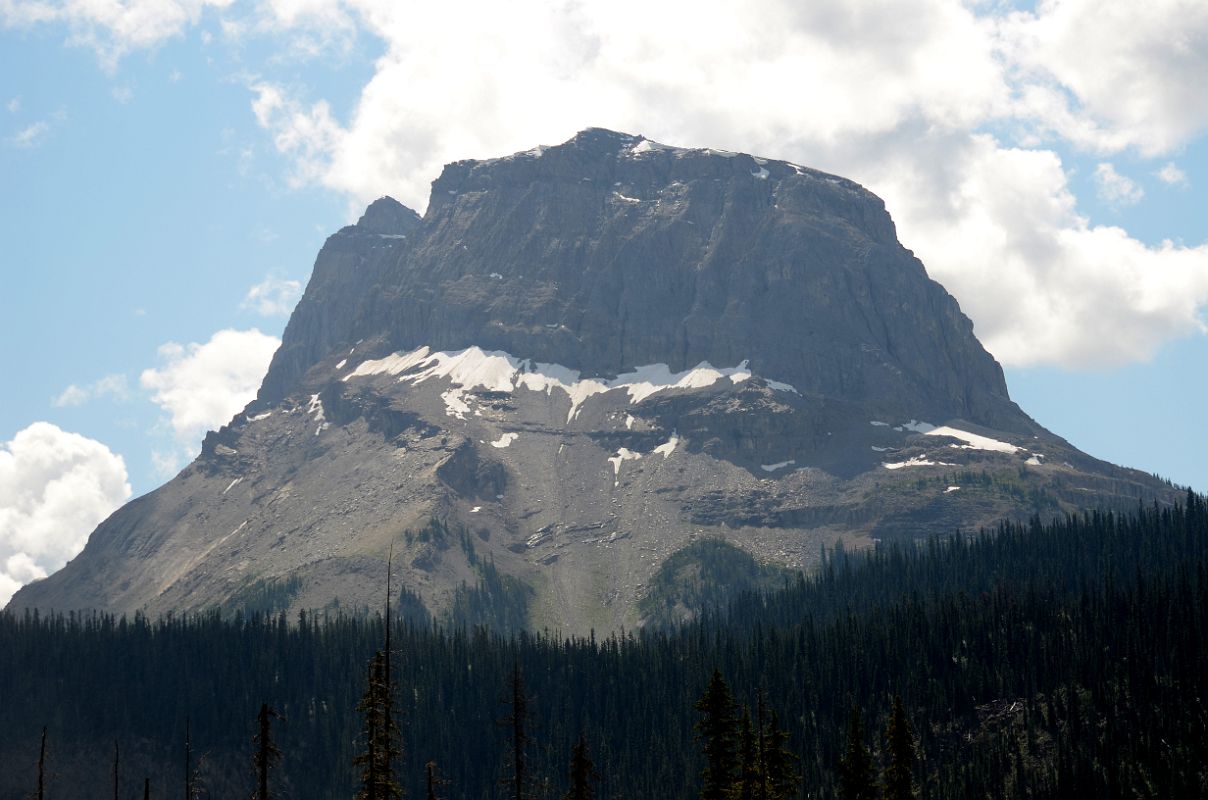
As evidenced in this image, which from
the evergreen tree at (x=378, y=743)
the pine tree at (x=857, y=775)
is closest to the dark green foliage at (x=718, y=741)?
the pine tree at (x=857, y=775)

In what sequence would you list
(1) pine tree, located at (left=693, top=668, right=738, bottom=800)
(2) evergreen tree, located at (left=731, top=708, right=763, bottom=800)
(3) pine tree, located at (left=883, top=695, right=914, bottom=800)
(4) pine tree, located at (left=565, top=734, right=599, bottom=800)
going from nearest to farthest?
(4) pine tree, located at (left=565, top=734, right=599, bottom=800) → (2) evergreen tree, located at (left=731, top=708, right=763, bottom=800) → (1) pine tree, located at (left=693, top=668, right=738, bottom=800) → (3) pine tree, located at (left=883, top=695, right=914, bottom=800)

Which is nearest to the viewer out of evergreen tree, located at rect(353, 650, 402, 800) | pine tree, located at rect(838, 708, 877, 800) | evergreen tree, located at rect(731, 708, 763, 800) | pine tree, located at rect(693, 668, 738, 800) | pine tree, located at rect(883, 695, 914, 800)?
evergreen tree, located at rect(353, 650, 402, 800)

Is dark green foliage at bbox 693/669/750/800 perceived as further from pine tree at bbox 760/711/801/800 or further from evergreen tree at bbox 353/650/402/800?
evergreen tree at bbox 353/650/402/800

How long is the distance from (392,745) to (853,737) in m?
27.8

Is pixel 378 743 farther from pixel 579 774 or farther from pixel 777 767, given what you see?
pixel 777 767

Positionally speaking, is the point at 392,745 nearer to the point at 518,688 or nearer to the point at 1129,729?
the point at 518,688

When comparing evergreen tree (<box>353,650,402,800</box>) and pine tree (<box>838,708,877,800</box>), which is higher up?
evergreen tree (<box>353,650,402,800</box>)

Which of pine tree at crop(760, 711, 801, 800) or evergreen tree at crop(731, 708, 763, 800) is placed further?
pine tree at crop(760, 711, 801, 800)

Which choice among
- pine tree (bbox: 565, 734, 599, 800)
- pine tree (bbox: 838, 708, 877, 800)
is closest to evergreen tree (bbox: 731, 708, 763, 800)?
pine tree (bbox: 838, 708, 877, 800)

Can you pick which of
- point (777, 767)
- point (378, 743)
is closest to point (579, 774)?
point (378, 743)

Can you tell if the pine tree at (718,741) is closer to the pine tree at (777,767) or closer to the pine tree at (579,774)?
the pine tree at (777,767)

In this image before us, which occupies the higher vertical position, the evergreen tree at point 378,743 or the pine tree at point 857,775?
the evergreen tree at point 378,743

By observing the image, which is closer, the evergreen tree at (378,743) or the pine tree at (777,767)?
the evergreen tree at (378,743)

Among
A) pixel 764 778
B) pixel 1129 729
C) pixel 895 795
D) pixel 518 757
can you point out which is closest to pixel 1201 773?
pixel 1129 729
